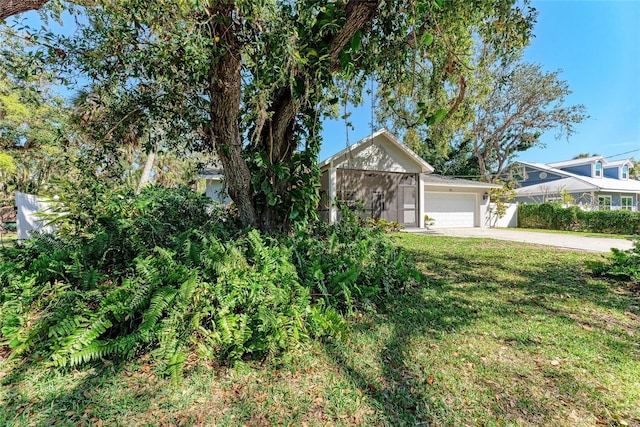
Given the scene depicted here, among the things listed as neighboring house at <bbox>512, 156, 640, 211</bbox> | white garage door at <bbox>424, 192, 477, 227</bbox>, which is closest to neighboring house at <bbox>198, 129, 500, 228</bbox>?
white garage door at <bbox>424, 192, 477, 227</bbox>

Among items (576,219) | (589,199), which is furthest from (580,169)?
(576,219)

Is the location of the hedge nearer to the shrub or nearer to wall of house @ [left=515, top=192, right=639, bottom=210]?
wall of house @ [left=515, top=192, right=639, bottom=210]

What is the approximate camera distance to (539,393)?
2.23m

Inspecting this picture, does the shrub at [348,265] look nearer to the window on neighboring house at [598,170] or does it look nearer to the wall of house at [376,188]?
the wall of house at [376,188]

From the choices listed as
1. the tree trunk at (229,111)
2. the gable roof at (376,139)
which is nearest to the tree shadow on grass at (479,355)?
the tree trunk at (229,111)

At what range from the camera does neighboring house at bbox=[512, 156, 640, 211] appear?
2019 cm

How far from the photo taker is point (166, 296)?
2.38m

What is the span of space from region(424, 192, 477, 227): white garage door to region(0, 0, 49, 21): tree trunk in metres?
16.7

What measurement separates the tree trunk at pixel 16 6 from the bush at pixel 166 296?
2.36 m

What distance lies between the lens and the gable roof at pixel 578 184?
20344mm

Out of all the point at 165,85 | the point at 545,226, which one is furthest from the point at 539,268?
the point at 545,226

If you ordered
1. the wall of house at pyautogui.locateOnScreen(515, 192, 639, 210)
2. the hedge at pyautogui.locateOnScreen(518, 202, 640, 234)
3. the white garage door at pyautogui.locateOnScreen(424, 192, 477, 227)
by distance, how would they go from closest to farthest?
the hedge at pyautogui.locateOnScreen(518, 202, 640, 234) < the white garage door at pyautogui.locateOnScreen(424, 192, 477, 227) < the wall of house at pyautogui.locateOnScreen(515, 192, 639, 210)

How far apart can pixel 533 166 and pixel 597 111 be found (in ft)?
21.0

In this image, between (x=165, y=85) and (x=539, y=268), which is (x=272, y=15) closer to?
(x=165, y=85)
